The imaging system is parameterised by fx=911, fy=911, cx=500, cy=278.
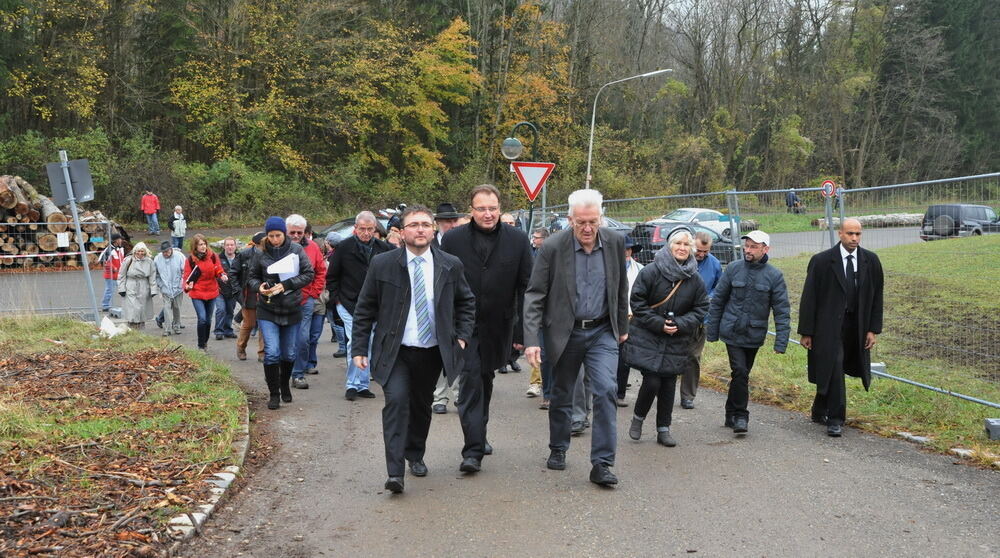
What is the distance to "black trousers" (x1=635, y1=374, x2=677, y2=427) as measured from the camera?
24.6 feet

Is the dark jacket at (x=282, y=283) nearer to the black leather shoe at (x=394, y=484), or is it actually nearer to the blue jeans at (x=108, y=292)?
the black leather shoe at (x=394, y=484)

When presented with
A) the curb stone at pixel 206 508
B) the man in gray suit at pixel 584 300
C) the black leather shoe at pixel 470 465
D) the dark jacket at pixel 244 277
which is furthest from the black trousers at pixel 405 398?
the dark jacket at pixel 244 277

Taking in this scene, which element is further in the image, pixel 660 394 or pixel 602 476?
pixel 660 394

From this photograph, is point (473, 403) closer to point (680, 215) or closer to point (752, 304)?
point (752, 304)

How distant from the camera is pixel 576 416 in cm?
800

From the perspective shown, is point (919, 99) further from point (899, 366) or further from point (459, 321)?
point (459, 321)

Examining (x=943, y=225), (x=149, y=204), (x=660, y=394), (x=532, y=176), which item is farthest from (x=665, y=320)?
(x=149, y=204)

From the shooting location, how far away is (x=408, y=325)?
6.22 m

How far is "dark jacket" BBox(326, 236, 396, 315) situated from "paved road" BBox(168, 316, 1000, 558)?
82.9 inches

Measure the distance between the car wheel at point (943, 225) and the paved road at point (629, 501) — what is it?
6.86 feet

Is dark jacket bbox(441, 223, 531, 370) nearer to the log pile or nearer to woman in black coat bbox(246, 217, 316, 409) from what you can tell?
woman in black coat bbox(246, 217, 316, 409)

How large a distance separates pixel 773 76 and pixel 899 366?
5217 cm

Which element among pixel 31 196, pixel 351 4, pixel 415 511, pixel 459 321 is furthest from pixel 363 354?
pixel 351 4

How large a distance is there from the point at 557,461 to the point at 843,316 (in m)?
3.08
